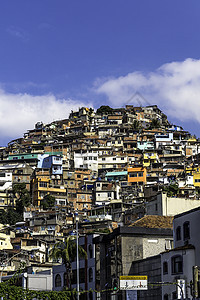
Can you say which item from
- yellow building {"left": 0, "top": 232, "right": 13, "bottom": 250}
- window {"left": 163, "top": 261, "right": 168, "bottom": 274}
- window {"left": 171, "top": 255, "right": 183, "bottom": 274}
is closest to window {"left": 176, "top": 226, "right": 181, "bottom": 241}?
window {"left": 163, "top": 261, "right": 168, "bottom": 274}

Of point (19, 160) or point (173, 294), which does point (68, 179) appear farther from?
point (173, 294)

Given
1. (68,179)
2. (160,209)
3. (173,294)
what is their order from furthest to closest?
(68,179)
(160,209)
(173,294)

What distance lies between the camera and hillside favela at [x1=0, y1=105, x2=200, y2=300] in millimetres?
55031

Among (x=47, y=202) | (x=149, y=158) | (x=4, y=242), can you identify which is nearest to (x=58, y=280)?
(x=4, y=242)

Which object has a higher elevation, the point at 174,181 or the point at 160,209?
the point at 174,181

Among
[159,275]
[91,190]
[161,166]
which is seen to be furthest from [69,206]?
[159,275]

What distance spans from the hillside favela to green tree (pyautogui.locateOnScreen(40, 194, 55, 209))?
0.25 meters

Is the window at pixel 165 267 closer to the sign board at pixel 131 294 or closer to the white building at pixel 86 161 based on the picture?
the sign board at pixel 131 294

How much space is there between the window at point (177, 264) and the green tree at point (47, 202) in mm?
107179

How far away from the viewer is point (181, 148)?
19862 centimetres

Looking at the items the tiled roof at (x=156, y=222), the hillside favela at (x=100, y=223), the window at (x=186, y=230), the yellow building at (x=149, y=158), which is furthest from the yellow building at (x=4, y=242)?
the window at (x=186, y=230)

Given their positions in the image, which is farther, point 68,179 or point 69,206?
point 68,179

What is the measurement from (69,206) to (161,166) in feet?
117

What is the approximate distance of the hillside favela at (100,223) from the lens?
181ft
